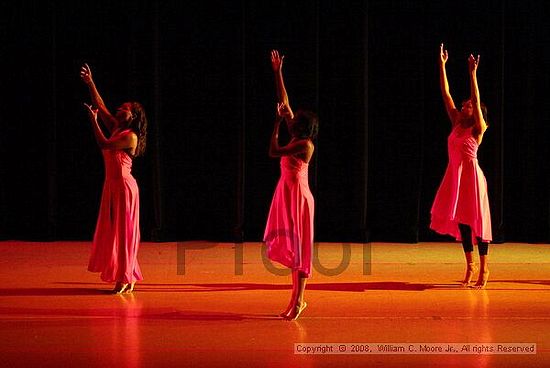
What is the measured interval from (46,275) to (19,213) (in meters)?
2.74

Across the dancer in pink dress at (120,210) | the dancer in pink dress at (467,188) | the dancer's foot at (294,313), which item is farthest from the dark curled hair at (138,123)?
the dancer in pink dress at (467,188)

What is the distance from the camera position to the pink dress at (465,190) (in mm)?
6820

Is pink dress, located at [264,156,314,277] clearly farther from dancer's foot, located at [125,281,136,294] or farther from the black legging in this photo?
the black legging

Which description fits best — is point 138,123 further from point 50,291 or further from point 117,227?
point 50,291

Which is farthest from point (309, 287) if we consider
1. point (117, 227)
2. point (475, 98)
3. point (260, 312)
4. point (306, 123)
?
point (475, 98)

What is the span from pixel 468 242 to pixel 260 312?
75.4 inches

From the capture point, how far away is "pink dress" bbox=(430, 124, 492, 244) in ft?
22.4

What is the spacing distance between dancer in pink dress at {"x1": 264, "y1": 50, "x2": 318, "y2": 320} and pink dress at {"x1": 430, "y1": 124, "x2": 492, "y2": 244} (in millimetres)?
1630

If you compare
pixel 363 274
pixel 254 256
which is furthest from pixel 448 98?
pixel 254 256

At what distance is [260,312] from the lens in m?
5.82

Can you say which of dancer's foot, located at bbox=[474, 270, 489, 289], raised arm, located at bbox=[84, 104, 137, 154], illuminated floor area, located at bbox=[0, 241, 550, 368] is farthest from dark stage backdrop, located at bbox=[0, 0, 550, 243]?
raised arm, located at bbox=[84, 104, 137, 154]

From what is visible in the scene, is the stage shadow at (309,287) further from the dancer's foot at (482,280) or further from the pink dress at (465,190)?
the pink dress at (465,190)

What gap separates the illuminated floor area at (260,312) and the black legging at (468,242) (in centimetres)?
27

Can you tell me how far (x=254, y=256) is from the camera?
28.3 ft
